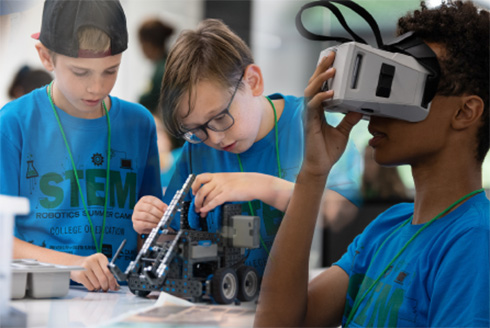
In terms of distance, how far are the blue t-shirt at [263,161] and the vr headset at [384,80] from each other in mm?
75

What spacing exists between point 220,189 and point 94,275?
9.0 inches

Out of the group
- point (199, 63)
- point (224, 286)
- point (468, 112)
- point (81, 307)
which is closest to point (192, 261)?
point (224, 286)

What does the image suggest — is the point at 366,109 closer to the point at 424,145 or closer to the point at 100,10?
the point at 424,145

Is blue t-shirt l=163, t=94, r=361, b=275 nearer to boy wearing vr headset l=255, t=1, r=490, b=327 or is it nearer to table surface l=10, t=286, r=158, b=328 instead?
boy wearing vr headset l=255, t=1, r=490, b=327

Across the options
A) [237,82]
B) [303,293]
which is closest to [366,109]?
[237,82]

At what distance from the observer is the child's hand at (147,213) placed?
38.4 inches

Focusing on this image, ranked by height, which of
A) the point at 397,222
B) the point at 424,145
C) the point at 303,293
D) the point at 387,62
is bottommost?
the point at 303,293

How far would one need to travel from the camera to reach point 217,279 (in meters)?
0.94

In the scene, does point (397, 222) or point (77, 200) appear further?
point (397, 222)

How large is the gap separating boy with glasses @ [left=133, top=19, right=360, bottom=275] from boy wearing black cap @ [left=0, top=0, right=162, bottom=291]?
53mm

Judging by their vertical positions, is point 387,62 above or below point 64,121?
above

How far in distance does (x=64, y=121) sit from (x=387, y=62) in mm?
494

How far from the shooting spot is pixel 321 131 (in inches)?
41.3

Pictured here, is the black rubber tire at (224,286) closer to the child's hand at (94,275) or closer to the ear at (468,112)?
the child's hand at (94,275)
